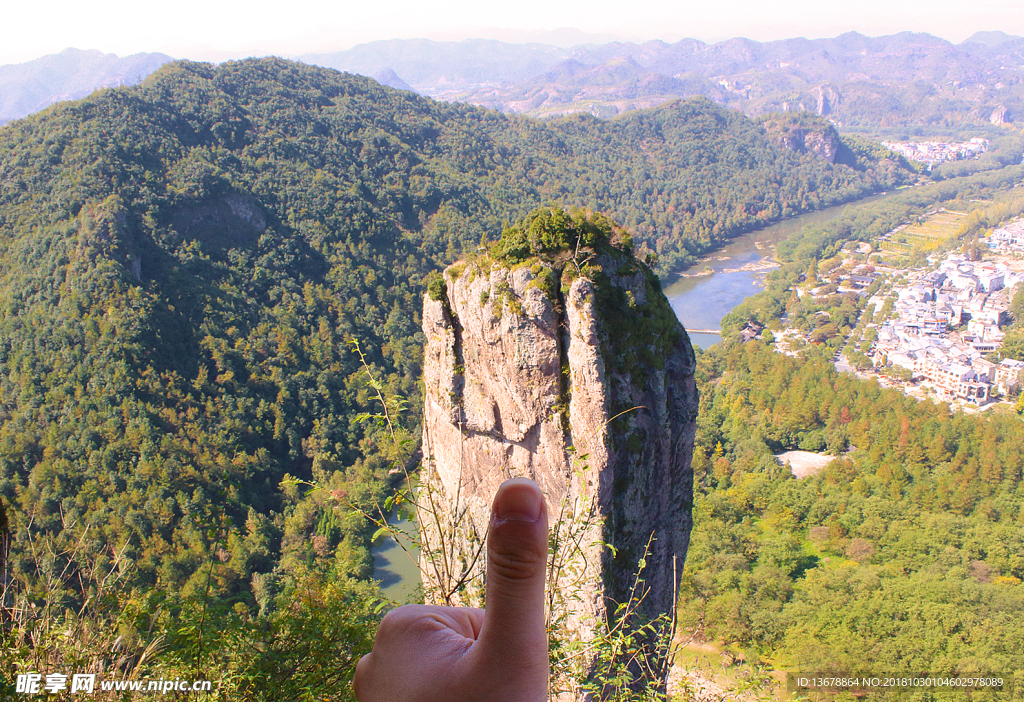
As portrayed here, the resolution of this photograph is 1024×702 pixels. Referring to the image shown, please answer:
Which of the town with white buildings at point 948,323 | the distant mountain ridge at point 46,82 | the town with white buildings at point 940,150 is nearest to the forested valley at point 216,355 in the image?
the town with white buildings at point 948,323

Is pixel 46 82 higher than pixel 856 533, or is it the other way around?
pixel 46 82

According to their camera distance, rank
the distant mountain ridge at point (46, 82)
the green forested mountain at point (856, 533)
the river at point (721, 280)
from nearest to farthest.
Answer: the green forested mountain at point (856, 533)
the river at point (721, 280)
the distant mountain ridge at point (46, 82)

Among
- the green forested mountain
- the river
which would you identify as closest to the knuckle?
the green forested mountain

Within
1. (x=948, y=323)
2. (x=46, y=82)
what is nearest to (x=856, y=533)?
(x=948, y=323)

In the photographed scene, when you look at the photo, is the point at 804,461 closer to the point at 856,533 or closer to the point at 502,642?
the point at 856,533

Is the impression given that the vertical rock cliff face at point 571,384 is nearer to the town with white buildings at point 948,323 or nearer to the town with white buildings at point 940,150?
the town with white buildings at point 948,323

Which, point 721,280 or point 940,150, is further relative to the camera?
point 940,150

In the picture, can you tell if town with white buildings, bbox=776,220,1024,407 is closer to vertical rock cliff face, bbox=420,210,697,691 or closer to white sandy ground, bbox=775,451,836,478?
white sandy ground, bbox=775,451,836,478
